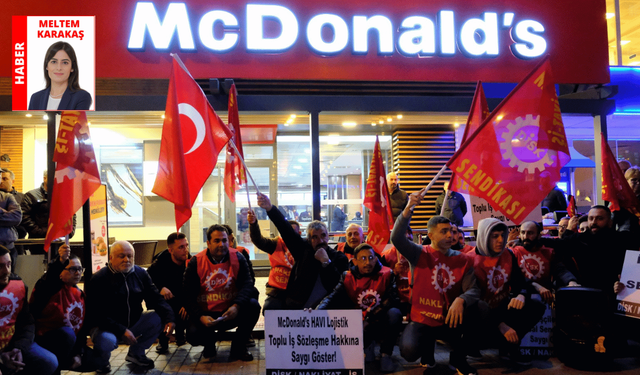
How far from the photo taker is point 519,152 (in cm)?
491

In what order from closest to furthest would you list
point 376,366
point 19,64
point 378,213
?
point 376,366, point 378,213, point 19,64

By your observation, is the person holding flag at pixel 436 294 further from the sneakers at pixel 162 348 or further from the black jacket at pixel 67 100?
the black jacket at pixel 67 100

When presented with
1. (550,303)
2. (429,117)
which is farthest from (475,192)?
(429,117)

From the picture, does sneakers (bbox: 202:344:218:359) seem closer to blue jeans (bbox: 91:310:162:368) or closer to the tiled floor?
the tiled floor

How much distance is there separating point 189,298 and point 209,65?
179 inches

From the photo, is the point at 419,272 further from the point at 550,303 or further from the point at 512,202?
the point at 550,303

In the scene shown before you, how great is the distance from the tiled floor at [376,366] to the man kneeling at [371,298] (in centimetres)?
34

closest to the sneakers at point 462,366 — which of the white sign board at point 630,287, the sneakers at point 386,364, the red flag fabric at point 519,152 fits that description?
the sneakers at point 386,364

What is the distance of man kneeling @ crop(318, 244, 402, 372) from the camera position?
5117 mm

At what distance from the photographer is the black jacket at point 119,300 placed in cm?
508

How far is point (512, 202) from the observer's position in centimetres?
483

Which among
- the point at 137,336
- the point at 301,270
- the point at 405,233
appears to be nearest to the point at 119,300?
the point at 137,336

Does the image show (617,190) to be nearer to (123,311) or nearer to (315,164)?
(315,164)

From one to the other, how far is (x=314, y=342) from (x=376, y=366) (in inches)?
51.2
